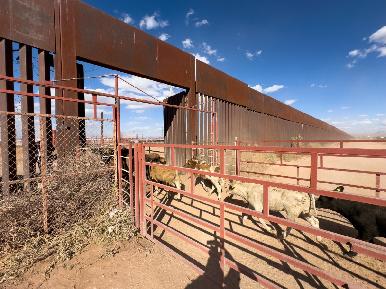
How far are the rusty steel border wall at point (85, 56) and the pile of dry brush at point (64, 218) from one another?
127 centimetres

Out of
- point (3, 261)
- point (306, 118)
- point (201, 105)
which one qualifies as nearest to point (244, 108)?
point (201, 105)

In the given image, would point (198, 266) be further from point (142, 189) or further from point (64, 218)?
point (64, 218)

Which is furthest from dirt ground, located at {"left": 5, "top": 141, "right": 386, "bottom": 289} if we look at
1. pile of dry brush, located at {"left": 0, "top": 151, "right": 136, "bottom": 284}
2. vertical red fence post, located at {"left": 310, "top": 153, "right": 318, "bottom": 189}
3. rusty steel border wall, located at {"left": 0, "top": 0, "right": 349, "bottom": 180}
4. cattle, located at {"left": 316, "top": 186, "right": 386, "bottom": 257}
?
rusty steel border wall, located at {"left": 0, "top": 0, "right": 349, "bottom": 180}

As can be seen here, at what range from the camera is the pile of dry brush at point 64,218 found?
3.88 m

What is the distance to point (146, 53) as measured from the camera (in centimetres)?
855

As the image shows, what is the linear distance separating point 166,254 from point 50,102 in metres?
4.56

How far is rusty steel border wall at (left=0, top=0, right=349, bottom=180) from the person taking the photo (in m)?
5.15

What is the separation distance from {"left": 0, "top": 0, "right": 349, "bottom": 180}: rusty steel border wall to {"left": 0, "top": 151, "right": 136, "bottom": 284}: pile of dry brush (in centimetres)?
127

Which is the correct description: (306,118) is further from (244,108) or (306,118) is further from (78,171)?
(78,171)

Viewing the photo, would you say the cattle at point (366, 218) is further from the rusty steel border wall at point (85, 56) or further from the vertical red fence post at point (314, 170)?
the rusty steel border wall at point (85, 56)

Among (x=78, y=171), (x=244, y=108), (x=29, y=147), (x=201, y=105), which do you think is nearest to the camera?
(x=78, y=171)

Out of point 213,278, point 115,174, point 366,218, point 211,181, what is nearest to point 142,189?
point 115,174

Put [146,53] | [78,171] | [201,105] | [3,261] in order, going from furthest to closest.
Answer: [201,105] → [146,53] → [78,171] → [3,261]

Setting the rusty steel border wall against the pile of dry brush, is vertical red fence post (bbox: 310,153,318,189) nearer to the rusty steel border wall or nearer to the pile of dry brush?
the pile of dry brush
